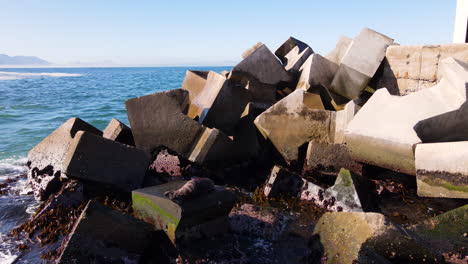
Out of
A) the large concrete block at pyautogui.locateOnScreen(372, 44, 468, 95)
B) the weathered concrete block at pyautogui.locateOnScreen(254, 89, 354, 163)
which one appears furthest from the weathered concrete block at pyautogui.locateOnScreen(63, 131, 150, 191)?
the large concrete block at pyautogui.locateOnScreen(372, 44, 468, 95)

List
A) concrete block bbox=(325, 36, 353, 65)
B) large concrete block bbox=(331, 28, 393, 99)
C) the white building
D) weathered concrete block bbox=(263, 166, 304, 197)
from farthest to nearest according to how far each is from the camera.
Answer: the white building
concrete block bbox=(325, 36, 353, 65)
large concrete block bbox=(331, 28, 393, 99)
weathered concrete block bbox=(263, 166, 304, 197)

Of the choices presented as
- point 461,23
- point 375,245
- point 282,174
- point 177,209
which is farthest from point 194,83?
point 461,23

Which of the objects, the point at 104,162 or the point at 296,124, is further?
the point at 296,124

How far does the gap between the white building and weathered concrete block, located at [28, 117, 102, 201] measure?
907cm

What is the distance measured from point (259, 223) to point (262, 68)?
4.17 m

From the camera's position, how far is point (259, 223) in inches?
162

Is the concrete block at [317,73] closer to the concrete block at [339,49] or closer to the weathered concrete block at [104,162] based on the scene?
the concrete block at [339,49]

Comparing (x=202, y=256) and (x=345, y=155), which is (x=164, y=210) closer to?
(x=202, y=256)

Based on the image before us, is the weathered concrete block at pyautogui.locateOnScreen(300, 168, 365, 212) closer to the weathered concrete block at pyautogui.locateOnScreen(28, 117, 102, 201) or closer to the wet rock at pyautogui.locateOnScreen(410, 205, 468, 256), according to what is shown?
the wet rock at pyautogui.locateOnScreen(410, 205, 468, 256)

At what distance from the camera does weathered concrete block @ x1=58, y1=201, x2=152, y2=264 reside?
3242mm

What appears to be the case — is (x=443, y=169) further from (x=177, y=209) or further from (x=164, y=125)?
(x=164, y=125)

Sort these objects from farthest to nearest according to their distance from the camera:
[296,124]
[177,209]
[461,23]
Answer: [461,23] < [296,124] < [177,209]

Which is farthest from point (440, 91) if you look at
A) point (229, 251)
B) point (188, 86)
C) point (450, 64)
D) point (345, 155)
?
point (188, 86)

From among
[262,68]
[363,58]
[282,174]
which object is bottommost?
[282,174]
